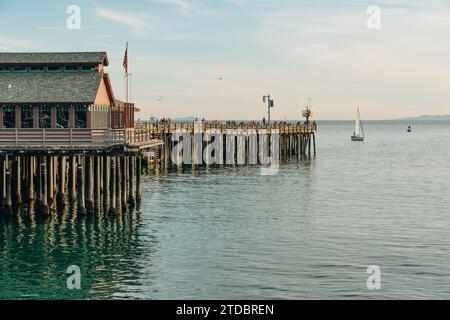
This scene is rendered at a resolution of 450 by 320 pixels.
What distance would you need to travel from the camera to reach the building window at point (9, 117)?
145 feet

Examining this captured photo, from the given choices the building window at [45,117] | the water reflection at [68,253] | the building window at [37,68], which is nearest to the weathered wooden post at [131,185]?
the water reflection at [68,253]

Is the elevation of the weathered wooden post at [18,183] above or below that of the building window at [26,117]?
below

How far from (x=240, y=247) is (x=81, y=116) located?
46.3ft

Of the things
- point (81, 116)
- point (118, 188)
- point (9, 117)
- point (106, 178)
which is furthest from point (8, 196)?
point (81, 116)

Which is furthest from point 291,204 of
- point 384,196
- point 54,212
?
point 54,212

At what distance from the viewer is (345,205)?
51.8 m

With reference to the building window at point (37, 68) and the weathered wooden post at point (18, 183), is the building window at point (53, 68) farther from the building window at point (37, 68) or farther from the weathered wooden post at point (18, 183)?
the weathered wooden post at point (18, 183)

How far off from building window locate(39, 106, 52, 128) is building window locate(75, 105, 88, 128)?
5.22 ft

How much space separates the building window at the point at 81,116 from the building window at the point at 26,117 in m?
2.69

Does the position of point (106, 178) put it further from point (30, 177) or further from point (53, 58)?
point (53, 58)

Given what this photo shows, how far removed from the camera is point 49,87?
45500 mm

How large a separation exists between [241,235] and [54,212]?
37.8 ft

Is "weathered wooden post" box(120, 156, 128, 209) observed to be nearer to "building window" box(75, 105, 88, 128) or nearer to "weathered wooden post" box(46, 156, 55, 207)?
"building window" box(75, 105, 88, 128)

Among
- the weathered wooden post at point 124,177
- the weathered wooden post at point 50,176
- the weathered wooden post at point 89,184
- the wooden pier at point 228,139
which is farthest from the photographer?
the wooden pier at point 228,139
